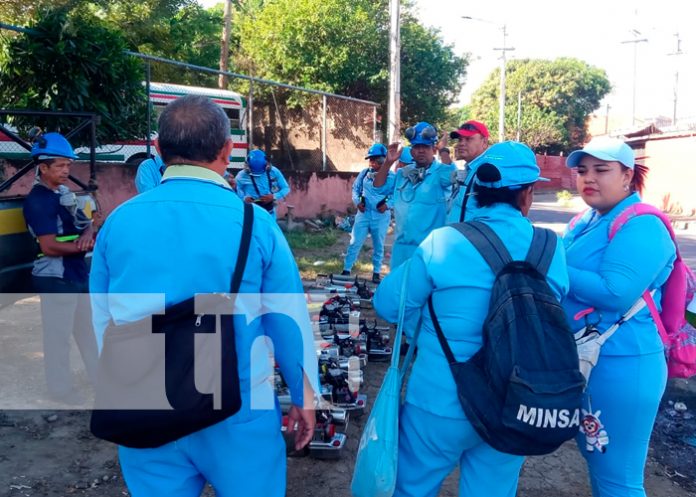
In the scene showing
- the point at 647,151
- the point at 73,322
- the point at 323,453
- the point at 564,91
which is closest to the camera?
the point at 323,453

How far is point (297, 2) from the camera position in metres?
21.4

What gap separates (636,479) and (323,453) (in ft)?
6.26

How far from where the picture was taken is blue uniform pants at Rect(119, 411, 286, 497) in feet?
5.94

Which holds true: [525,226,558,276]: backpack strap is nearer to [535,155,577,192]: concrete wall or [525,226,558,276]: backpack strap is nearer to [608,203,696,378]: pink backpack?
[608,203,696,378]: pink backpack

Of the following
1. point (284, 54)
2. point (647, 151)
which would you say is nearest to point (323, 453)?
point (284, 54)

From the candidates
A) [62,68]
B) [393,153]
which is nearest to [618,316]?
[393,153]

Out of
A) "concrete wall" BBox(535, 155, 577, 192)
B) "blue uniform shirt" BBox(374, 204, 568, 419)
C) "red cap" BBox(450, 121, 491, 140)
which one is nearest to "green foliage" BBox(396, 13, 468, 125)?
"concrete wall" BBox(535, 155, 577, 192)

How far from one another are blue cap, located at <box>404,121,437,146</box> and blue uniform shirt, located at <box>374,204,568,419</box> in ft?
10.1

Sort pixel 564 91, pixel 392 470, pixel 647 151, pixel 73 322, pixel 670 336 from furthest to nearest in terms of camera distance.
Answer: pixel 564 91
pixel 647 151
pixel 73 322
pixel 670 336
pixel 392 470

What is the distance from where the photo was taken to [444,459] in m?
2.18

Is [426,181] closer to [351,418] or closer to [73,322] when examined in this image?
[351,418]

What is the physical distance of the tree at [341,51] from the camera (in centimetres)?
2133

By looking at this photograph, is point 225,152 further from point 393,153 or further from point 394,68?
point 394,68

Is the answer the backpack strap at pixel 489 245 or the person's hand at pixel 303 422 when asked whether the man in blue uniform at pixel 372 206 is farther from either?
the person's hand at pixel 303 422
